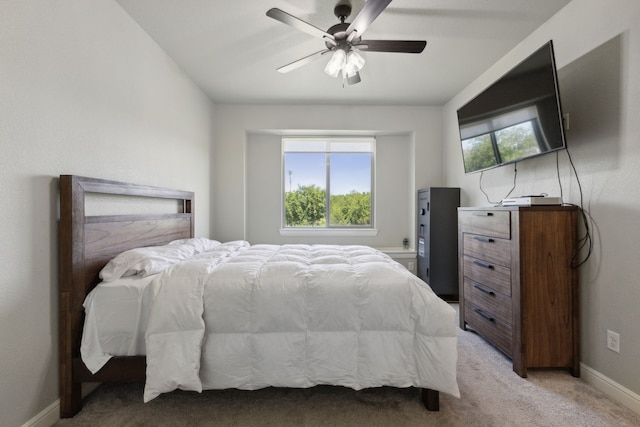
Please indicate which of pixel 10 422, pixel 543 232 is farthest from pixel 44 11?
pixel 543 232

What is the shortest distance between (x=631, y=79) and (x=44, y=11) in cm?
320

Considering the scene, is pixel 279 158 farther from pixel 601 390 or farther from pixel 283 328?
pixel 601 390

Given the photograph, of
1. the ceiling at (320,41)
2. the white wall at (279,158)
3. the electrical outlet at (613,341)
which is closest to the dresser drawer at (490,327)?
the electrical outlet at (613,341)

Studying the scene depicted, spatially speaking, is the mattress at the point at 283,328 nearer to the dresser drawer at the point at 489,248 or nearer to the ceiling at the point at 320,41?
the dresser drawer at the point at 489,248

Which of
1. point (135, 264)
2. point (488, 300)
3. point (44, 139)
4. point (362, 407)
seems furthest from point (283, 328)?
point (488, 300)

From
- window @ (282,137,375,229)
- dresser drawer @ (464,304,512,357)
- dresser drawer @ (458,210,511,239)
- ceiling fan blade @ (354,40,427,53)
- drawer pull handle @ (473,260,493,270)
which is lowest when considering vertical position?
dresser drawer @ (464,304,512,357)

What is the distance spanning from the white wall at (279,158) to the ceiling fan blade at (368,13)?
6.87 feet

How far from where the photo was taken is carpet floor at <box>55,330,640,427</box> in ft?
4.75

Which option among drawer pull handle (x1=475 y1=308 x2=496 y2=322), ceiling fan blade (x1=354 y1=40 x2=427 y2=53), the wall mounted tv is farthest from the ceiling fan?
drawer pull handle (x1=475 y1=308 x2=496 y2=322)

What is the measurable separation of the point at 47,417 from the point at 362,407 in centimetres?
161

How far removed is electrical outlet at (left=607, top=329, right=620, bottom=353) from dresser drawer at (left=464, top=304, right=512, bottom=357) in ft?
1.64

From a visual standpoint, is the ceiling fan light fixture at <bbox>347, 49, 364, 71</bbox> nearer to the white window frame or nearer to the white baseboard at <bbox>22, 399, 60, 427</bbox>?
the white window frame

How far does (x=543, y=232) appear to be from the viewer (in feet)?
6.17

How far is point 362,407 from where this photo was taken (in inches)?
60.6
